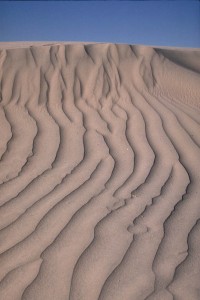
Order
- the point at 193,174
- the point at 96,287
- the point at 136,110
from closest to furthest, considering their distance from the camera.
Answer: the point at 96,287 → the point at 193,174 → the point at 136,110

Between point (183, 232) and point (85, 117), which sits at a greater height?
point (85, 117)

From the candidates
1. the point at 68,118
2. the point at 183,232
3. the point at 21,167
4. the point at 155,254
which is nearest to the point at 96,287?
the point at 155,254

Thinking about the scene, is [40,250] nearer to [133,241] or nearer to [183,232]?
[133,241]

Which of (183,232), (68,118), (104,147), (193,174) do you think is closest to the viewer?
(183,232)

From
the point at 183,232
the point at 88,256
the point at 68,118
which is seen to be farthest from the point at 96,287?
the point at 68,118

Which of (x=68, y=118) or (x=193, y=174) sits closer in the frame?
(x=193, y=174)

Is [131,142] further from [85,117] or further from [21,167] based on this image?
[21,167]

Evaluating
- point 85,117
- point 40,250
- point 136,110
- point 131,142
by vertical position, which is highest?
point 85,117
